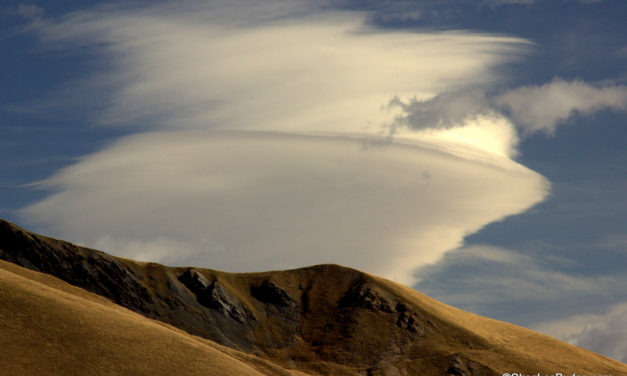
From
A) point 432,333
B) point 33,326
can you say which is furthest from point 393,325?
point 33,326

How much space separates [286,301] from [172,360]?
85.6 meters

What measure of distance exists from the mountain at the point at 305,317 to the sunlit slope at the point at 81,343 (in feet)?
16.8

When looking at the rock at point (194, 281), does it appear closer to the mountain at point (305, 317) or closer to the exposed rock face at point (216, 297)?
the exposed rock face at point (216, 297)

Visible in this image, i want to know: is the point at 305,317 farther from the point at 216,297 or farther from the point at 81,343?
the point at 81,343

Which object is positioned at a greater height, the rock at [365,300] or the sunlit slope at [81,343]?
the rock at [365,300]

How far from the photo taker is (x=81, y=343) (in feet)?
237

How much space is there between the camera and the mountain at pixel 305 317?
129 m

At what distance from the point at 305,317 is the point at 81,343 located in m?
88.0

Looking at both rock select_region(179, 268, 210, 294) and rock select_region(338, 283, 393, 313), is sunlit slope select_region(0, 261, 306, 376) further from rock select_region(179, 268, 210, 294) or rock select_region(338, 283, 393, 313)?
rock select_region(338, 283, 393, 313)

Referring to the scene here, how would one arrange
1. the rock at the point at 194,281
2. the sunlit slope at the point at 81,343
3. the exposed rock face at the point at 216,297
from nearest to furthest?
the sunlit slope at the point at 81,343, the exposed rock face at the point at 216,297, the rock at the point at 194,281

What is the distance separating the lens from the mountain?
12912 cm

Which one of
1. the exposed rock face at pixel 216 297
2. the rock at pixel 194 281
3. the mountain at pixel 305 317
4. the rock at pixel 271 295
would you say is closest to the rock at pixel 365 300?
the mountain at pixel 305 317

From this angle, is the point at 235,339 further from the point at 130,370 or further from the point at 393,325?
Result: the point at 130,370

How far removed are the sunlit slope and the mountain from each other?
511 cm
